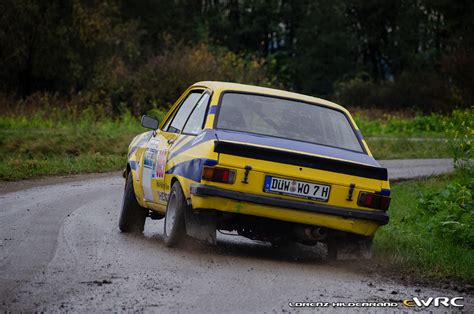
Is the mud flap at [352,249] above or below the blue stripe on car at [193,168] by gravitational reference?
below

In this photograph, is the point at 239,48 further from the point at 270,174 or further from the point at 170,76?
the point at 270,174

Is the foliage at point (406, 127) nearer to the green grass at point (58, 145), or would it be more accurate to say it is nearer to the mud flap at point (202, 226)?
the green grass at point (58, 145)

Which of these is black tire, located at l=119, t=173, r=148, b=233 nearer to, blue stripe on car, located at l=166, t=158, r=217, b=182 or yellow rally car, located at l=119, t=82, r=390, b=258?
yellow rally car, located at l=119, t=82, r=390, b=258

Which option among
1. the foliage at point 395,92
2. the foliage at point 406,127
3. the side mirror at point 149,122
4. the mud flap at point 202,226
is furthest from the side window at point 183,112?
the foliage at point 395,92

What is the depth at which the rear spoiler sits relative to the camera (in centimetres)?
820

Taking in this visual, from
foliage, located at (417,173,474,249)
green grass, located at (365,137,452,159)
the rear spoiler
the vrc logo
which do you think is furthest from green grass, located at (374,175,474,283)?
green grass, located at (365,137,452,159)

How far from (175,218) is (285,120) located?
1411 millimetres

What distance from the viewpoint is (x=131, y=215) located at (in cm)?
1059

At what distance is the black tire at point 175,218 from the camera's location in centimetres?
859

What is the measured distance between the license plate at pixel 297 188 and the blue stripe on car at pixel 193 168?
19.5 inches

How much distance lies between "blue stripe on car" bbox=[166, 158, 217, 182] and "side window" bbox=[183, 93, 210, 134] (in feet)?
1.40

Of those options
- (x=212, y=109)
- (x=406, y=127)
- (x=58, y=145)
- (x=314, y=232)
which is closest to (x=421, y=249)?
(x=314, y=232)

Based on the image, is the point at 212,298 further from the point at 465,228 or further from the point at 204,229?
the point at 465,228

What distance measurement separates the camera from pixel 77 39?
38.8 m
